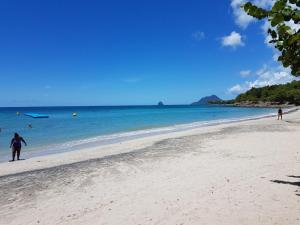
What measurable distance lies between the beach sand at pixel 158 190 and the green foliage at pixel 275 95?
327 ft

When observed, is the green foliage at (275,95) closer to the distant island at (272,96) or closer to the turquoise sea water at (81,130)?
the distant island at (272,96)

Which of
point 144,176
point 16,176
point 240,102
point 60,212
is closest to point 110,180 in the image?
point 144,176

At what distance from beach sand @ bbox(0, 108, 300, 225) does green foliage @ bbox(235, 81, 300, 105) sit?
99.5m

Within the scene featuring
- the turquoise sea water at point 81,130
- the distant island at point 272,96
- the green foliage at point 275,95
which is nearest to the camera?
the turquoise sea water at point 81,130

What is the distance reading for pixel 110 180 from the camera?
11.4 metres

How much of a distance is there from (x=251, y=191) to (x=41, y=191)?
627 centimetres

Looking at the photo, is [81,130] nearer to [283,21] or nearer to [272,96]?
[283,21]

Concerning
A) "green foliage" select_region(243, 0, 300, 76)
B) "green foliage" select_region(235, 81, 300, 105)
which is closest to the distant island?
"green foliage" select_region(235, 81, 300, 105)

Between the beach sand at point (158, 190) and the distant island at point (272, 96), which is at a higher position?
the distant island at point (272, 96)

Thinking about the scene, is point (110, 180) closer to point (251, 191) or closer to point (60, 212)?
point (60, 212)

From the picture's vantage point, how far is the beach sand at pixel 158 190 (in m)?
7.64

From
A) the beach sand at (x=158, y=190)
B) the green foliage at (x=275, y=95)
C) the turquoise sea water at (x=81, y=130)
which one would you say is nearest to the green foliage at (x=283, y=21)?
the beach sand at (x=158, y=190)

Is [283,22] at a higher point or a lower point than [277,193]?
higher

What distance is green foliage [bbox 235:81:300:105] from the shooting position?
12714 cm
